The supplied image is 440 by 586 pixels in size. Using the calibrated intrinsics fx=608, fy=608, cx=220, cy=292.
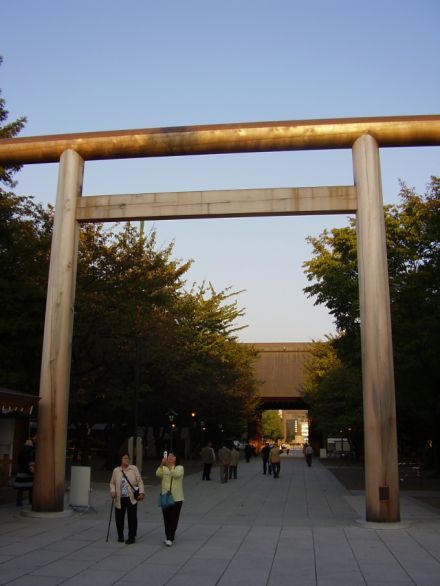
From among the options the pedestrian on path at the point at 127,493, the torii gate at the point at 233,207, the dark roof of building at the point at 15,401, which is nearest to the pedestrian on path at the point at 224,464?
the torii gate at the point at 233,207

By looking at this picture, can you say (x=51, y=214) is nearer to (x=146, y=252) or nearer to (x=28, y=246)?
(x=28, y=246)

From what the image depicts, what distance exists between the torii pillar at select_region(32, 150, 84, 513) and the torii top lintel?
1.26 m

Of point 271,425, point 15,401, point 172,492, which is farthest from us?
point 271,425

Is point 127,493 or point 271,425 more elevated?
point 271,425

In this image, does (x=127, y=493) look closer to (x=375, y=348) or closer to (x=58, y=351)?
(x=58, y=351)

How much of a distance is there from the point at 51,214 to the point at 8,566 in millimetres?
17195

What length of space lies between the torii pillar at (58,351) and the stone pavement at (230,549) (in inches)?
30.7

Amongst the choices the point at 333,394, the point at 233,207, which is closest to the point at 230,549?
the point at 233,207

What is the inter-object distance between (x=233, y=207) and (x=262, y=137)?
5.68 feet

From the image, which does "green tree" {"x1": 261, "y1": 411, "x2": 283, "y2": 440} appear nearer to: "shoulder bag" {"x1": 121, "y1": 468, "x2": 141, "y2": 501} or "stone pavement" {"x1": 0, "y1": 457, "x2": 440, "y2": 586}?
"stone pavement" {"x1": 0, "y1": 457, "x2": 440, "y2": 586}

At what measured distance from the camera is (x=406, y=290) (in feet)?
75.8

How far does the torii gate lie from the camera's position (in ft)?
42.4

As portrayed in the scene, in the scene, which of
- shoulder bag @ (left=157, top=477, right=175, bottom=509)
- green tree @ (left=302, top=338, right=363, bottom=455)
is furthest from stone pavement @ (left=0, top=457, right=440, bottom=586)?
green tree @ (left=302, top=338, right=363, bottom=455)

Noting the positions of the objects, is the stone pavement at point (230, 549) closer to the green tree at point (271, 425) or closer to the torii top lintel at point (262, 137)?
the torii top lintel at point (262, 137)
